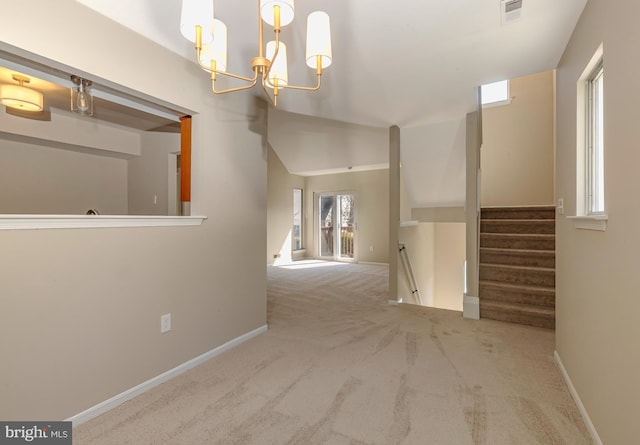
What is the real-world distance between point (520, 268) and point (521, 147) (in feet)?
10.0

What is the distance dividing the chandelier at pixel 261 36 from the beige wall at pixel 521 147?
213 inches

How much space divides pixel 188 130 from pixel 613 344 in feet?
9.17

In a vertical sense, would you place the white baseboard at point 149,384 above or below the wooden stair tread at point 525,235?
below

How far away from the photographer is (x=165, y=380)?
2.03 meters

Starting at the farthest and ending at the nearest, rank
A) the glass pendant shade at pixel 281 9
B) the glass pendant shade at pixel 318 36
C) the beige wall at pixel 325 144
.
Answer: the beige wall at pixel 325 144, the glass pendant shade at pixel 318 36, the glass pendant shade at pixel 281 9

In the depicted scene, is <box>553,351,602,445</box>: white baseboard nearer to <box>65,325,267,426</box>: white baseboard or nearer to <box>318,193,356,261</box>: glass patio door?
<box>65,325,267,426</box>: white baseboard

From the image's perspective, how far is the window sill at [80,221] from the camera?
1.40 m

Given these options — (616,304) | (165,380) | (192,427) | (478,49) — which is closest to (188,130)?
(165,380)

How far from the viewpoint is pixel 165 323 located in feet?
6.75

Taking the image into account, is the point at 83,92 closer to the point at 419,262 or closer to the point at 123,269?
the point at 123,269

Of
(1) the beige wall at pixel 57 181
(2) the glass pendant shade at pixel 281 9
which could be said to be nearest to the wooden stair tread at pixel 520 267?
(2) the glass pendant shade at pixel 281 9

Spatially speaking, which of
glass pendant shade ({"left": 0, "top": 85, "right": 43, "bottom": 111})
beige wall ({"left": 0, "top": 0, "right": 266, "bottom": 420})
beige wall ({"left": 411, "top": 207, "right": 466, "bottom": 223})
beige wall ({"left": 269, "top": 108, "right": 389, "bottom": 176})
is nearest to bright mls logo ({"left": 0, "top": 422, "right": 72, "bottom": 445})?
beige wall ({"left": 0, "top": 0, "right": 266, "bottom": 420})

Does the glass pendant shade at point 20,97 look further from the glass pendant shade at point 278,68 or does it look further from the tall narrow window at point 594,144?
the tall narrow window at point 594,144

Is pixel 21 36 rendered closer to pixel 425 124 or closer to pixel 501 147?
pixel 425 124
